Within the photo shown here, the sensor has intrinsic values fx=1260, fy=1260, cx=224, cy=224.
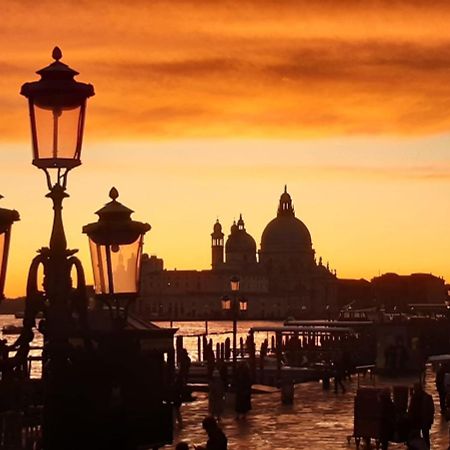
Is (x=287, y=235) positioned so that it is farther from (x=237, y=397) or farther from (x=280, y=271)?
(x=237, y=397)

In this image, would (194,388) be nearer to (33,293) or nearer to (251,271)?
(33,293)

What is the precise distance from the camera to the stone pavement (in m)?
17.8

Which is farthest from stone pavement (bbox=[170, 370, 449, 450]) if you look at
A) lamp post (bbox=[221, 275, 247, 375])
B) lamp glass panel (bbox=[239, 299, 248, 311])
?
lamp glass panel (bbox=[239, 299, 248, 311])

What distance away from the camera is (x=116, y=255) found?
7.77 metres

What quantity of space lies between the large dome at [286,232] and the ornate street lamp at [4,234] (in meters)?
173

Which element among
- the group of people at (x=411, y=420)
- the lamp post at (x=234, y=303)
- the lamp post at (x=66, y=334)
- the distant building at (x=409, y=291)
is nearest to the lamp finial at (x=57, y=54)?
the lamp post at (x=66, y=334)

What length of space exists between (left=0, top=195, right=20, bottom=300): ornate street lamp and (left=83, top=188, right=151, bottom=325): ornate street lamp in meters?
0.84

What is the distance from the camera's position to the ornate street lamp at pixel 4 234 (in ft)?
22.5

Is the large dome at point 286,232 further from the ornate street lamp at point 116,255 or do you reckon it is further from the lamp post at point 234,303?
the ornate street lamp at point 116,255

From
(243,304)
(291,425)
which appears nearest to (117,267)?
(291,425)

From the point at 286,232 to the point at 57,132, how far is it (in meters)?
174

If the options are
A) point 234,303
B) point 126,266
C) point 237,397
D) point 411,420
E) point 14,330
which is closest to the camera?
point 126,266

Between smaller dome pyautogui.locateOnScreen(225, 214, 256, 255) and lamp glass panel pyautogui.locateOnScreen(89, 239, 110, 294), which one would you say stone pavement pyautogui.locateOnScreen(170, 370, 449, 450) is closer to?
lamp glass panel pyautogui.locateOnScreen(89, 239, 110, 294)

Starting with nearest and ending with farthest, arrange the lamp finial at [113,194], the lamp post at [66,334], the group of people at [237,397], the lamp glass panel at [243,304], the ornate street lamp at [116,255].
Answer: the lamp post at [66,334] → the ornate street lamp at [116,255] → the lamp finial at [113,194] → the group of people at [237,397] → the lamp glass panel at [243,304]
